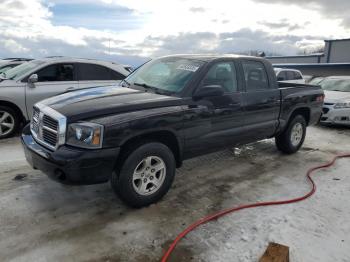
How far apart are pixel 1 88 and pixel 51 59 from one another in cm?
129

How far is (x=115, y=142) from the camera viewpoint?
138 inches

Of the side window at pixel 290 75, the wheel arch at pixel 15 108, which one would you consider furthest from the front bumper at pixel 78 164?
the side window at pixel 290 75

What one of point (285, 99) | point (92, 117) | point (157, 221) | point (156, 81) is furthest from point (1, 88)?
point (285, 99)

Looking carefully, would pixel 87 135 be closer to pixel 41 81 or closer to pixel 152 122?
pixel 152 122

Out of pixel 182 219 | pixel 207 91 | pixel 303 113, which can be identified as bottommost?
pixel 182 219

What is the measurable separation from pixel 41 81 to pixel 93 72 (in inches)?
46.1

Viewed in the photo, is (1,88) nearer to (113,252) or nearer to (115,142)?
(115,142)

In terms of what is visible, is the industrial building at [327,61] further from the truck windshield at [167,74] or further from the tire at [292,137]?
the truck windshield at [167,74]

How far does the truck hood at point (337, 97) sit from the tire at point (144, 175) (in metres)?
6.77

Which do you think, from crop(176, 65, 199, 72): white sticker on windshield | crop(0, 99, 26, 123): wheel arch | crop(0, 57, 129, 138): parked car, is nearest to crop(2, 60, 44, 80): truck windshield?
crop(0, 57, 129, 138): parked car

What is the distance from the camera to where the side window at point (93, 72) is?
25.2 feet

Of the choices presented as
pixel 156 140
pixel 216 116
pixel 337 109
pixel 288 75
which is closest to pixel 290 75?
pixel 288 75

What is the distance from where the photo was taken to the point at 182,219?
148 inches

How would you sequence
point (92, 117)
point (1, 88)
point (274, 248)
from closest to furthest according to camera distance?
point (274, 248)
point (92, 117)
point (1, 88)
